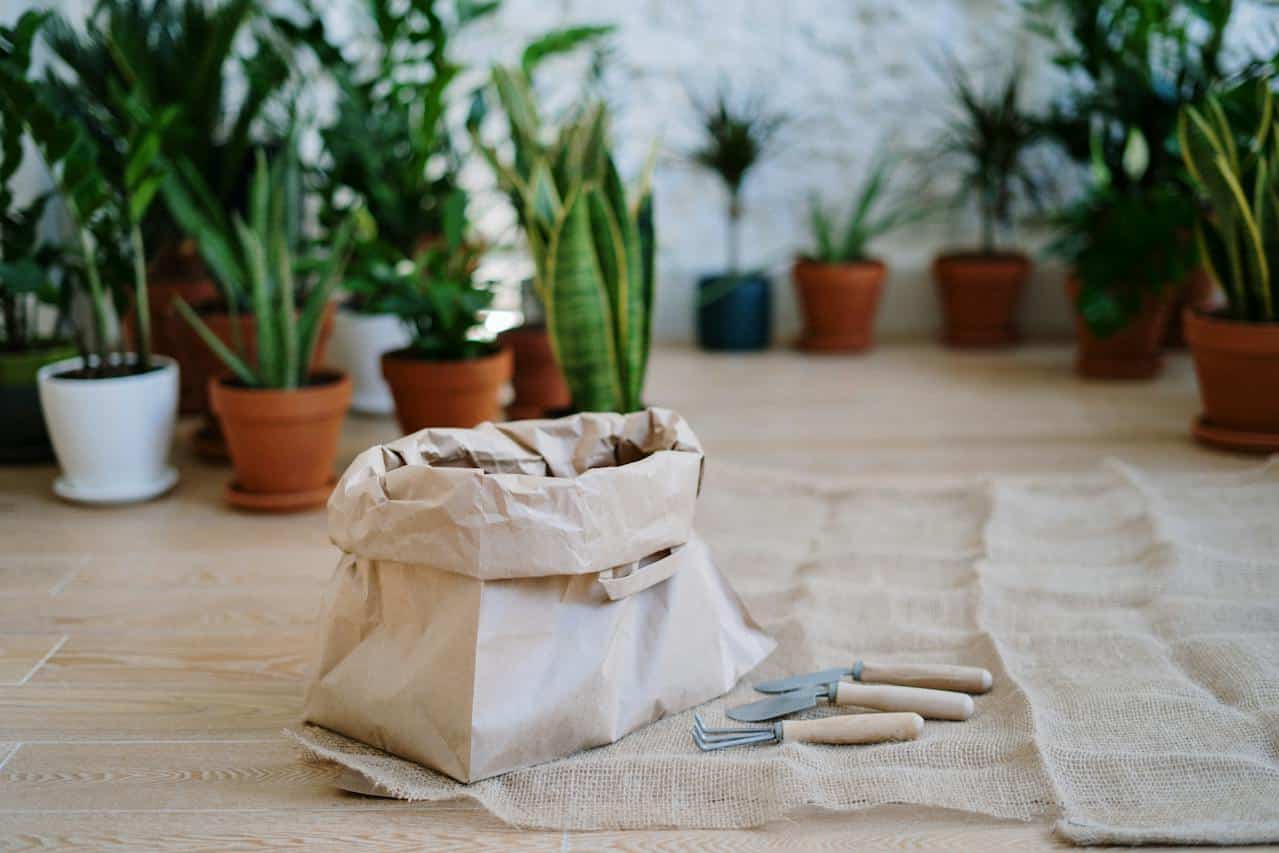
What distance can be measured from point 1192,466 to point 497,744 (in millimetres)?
1843

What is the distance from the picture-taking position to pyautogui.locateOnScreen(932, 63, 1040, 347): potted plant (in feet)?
12.5

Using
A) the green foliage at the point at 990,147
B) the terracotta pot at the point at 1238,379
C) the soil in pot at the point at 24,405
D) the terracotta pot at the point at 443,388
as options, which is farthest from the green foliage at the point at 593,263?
the green foliage at the point at 990,147

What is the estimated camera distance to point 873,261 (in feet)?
13.2

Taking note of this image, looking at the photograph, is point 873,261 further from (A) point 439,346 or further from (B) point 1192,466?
(A) point 439,346

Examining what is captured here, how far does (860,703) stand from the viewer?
165cm

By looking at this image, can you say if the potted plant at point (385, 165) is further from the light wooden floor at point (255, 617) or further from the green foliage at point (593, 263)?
the green foliage at point (593, 263)

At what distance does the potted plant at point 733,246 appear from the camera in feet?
12.7

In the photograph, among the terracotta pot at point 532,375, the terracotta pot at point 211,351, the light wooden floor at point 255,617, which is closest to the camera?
the light wooden floor at point 255,617

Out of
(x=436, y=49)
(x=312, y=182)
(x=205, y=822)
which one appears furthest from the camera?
(x=312, y=182)

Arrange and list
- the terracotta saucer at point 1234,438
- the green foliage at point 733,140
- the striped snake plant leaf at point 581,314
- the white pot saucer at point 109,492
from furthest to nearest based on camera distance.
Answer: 1. the green foliage at point 733,140
2. the terracotta saucer at point 1234,438
3. the white pot saucer at point 109,492
4. the striped snake plant leaf at point 581,314

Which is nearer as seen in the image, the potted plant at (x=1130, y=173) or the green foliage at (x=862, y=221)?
the potted plant at (x=1130, y=173)

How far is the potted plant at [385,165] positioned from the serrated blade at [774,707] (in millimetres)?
1452

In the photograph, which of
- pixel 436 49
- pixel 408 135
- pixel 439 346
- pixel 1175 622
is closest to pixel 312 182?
pixel 408 135

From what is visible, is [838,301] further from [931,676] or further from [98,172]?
[931,676]
